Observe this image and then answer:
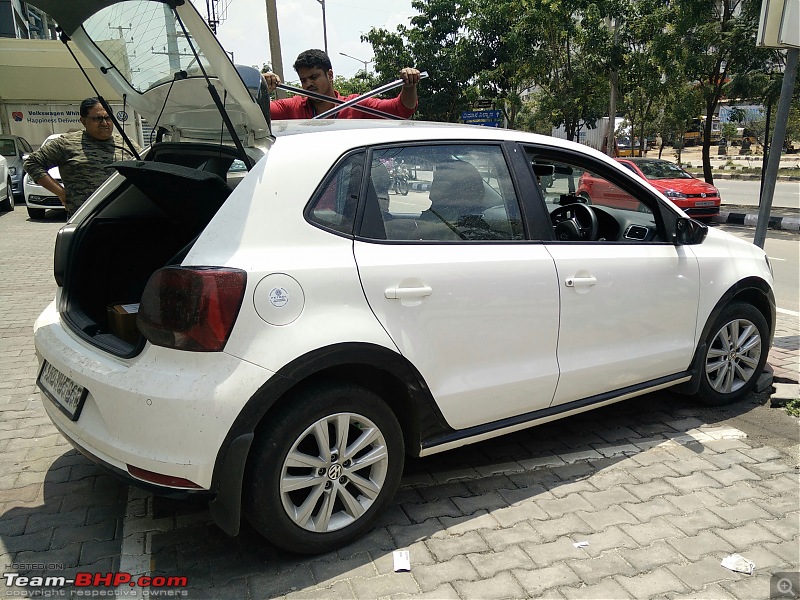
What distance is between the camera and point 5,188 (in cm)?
1568

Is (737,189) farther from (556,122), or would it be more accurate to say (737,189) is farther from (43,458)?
(43,458)

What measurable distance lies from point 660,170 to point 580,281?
14.4 meters

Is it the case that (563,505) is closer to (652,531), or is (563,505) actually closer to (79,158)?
(652,531)

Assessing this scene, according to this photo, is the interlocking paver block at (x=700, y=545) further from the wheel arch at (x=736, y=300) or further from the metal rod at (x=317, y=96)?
the metal rod at (x=317, y=96)

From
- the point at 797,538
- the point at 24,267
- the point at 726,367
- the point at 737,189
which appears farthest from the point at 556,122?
the point at 797,538

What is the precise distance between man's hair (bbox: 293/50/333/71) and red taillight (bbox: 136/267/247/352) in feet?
10.2

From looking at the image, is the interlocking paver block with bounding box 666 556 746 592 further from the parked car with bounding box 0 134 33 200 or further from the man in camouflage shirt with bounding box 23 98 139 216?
the parked car with bounding box 0 134 33 200

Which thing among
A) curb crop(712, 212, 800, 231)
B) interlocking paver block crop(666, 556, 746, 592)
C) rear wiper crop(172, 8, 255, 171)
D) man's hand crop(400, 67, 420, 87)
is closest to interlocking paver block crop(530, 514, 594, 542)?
interlocking paver block crop(666, 556, 746, 592)

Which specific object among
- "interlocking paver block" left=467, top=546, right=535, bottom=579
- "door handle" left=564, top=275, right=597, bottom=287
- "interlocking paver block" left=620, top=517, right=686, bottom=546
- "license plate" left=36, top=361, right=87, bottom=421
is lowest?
"interlocking paver block" left=620, top=517, right=686, bottom=546

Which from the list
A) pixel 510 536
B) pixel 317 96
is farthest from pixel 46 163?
pixel 510 536

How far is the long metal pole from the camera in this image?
4719 millimetres

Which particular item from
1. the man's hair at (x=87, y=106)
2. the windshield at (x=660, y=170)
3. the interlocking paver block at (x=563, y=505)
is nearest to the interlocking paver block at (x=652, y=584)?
the interlocking paver block at (x=563, y=505)

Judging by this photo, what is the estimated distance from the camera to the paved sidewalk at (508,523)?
2.61 m

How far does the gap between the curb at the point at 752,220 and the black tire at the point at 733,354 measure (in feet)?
36.9
